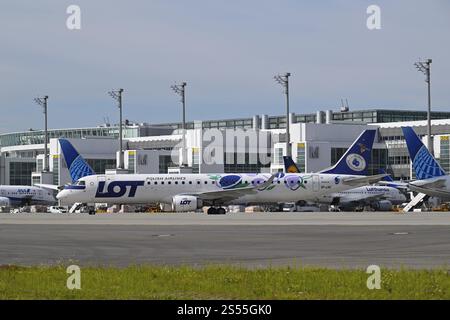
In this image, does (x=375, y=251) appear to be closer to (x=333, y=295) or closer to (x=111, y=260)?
(x=111, y=260)

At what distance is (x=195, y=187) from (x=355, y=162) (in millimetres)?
14945

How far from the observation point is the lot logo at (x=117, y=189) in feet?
253

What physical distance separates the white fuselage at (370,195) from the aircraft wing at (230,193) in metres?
25.9

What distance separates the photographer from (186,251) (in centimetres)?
2984

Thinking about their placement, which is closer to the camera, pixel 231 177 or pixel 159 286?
pixel 159 286

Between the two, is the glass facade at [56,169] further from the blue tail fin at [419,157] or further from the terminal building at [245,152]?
the blue tail fin at [419,157]

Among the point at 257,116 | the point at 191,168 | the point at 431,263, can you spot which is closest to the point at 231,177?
the point at 191,168

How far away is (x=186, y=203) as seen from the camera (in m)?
75.9

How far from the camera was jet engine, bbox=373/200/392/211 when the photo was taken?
333 feet

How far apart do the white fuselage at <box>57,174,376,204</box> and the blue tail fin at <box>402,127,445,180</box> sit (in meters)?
6.54

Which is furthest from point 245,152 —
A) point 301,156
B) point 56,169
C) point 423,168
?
point 423,168

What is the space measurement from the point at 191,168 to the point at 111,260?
91.1 meters

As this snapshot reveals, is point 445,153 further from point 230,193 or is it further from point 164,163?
point 164,163

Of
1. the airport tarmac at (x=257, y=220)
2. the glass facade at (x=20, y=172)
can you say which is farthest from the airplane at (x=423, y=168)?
the glass facade at (x=20, y=172)
